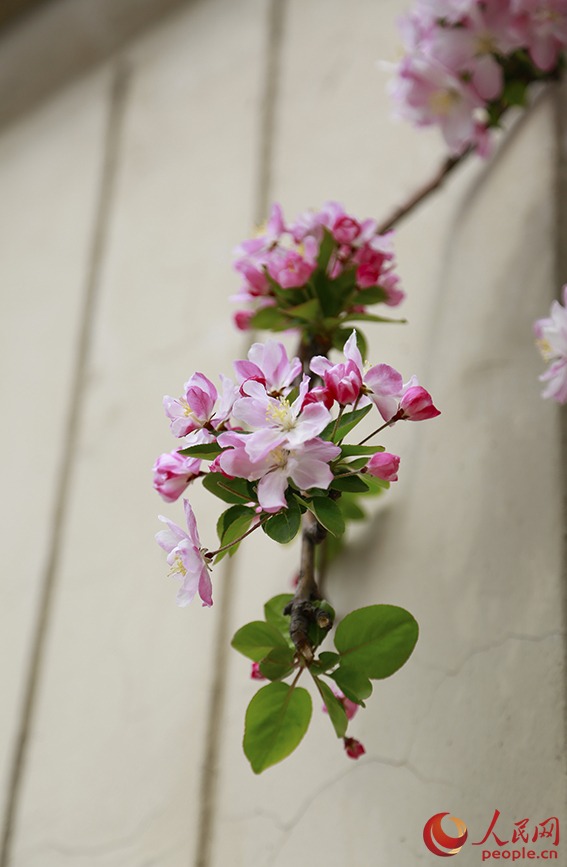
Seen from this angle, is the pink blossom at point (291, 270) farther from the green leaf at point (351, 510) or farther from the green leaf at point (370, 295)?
the green leaf at point (351, 510)

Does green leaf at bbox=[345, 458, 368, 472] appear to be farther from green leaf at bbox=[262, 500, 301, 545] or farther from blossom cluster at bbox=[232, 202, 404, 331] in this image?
blossom cluster at bbox=[232, 202, 404, 331]

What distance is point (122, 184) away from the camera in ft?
4.09

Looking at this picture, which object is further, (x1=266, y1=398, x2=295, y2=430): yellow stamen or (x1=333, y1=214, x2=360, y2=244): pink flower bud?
(x1=333, y1=214, x2=360, y2=244): pink flower bud

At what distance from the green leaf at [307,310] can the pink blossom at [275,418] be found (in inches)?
7.5

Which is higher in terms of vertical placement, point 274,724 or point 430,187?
point 430,187

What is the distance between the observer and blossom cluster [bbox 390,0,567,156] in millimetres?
712

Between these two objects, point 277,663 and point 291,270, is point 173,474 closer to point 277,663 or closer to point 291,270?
point 277,663

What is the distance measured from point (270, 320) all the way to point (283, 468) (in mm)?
280

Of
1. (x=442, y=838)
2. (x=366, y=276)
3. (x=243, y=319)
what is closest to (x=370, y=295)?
(x=366, y=276)

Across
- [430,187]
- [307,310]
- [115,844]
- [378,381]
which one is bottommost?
[115,844]

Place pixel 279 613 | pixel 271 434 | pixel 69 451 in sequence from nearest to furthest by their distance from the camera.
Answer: pixel 271 434 → pixel 279 613 → pixel 69 451

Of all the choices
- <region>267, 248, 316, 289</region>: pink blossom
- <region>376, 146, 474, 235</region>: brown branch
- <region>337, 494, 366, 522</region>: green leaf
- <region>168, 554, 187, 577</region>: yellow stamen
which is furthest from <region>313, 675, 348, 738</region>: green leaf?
<region>376, 146, 474, 235</region>: brown branch

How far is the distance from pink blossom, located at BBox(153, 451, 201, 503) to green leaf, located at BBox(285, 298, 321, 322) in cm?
20

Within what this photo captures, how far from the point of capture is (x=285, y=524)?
47 centimetres
